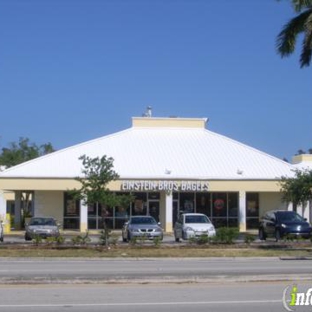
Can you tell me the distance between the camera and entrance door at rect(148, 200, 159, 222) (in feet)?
160

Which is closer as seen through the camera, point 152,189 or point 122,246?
point 122,246

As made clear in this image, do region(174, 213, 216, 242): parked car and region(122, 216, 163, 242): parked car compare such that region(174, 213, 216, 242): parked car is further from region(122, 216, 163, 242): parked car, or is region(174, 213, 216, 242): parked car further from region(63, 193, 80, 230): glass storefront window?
region(63, 193, 80, 230): glass storefront window

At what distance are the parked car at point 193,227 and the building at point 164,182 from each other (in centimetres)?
979

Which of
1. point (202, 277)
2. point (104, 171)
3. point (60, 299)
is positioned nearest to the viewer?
point (60, 299)

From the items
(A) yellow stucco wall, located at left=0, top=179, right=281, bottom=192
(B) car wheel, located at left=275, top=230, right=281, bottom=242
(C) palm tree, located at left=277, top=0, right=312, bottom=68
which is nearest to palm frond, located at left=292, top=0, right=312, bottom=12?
(C) palm tree, located at left=277, top=0, right=312, bottom=68

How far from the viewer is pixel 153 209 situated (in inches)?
1928

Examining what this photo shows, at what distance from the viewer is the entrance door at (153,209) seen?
48.7 meters

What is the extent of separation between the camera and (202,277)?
52.0ft

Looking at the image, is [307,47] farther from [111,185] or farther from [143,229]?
[111,185]

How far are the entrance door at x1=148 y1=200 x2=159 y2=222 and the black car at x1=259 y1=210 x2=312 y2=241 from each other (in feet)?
39.4

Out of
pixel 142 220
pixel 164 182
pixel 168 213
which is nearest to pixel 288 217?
pixel 142 220

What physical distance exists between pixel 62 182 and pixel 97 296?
112 ft

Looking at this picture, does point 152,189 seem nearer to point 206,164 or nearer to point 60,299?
point 206,164

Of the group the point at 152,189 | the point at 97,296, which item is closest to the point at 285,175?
the point at 152,189
